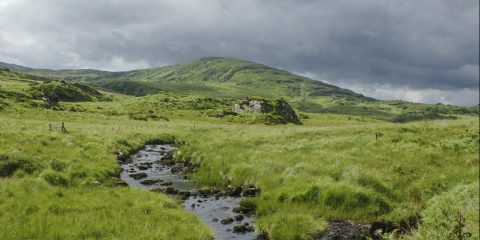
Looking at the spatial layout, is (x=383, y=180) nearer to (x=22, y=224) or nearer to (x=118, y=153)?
(x=22, y=224)

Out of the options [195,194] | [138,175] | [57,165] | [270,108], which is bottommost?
[195,194]

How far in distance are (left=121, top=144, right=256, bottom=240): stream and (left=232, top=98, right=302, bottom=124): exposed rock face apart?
268ft

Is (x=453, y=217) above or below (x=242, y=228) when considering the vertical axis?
above

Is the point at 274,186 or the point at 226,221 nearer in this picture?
the point at 226,221

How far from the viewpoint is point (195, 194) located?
2317 centimetres

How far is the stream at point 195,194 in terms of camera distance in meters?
17.2

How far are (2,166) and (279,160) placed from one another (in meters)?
17.4

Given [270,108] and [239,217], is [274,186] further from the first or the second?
[270,108]

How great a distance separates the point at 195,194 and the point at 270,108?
97.7 meters

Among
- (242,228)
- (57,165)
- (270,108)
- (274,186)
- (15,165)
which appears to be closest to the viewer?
(242,228)

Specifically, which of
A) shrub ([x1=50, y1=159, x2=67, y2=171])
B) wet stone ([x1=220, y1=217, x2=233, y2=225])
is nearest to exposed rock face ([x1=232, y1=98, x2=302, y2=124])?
shrub ([x1=50, y1=159, x2=67, y2=171])

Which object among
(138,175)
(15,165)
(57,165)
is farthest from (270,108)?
(15,165)

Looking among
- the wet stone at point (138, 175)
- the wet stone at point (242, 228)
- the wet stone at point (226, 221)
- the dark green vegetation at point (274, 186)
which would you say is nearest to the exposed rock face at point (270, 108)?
the dark green vegetation at point (274, 186)

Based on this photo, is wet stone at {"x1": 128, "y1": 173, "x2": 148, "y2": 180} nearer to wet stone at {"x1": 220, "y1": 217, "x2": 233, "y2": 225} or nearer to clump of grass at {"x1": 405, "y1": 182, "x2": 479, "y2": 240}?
wet stone at {"x1": 220, "y1": 217, "x2": 233, "y2": 225}
